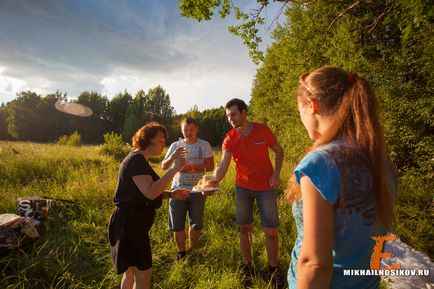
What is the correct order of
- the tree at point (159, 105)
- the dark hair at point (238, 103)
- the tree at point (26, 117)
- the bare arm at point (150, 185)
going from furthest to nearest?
1. the tree at point (159, 105)
2. the tree at point (26, 117)
3. the dark hair at point (238, 103)
4. the bare arm at point (150, 185)

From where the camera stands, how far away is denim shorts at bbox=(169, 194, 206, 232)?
3961 millimetres

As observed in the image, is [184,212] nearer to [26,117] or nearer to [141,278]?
[141,278]

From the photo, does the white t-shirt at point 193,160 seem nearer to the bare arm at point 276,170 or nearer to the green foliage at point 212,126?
the bare arm at point 276,170

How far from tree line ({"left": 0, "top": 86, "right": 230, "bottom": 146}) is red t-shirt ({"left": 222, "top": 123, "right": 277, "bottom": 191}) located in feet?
122

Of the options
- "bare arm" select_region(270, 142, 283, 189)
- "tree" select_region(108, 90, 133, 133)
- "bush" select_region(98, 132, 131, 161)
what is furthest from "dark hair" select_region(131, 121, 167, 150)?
"tree" select_region(108, 90, 133, 133)

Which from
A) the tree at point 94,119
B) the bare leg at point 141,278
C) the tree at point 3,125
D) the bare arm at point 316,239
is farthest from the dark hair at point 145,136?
the tree at point 3,125

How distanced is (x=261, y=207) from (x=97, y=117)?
5179cm

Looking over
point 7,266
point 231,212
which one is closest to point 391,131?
point 231,212

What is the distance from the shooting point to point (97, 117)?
1957 inches

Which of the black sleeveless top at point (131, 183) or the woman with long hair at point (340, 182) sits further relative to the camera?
the black sleeveless top at point (131, 183)

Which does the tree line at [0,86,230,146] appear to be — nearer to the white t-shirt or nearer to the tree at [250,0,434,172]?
the tree at [250,0,434,172]

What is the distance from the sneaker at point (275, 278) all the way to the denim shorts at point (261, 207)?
57 cm

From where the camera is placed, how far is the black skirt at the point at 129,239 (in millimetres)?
2453

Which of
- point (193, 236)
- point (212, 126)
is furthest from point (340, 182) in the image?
point (212, 126)
